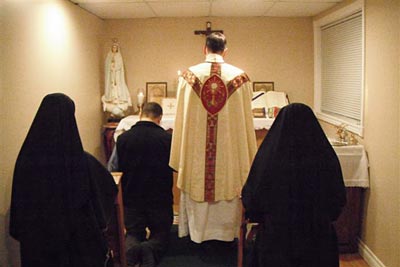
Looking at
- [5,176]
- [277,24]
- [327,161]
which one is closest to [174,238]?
[5,176]

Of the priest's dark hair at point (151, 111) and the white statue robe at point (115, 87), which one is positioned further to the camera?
the white statue robe at point (115, 87)

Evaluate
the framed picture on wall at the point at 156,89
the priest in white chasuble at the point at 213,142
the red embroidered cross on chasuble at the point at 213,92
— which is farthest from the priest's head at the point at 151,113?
the framed picture on wall at the point at 156,89

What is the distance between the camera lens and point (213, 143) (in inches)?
126

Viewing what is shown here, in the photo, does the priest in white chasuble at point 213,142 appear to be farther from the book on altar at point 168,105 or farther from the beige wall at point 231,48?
the beige wall at point 231,48

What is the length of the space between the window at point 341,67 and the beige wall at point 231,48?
0.49 ft

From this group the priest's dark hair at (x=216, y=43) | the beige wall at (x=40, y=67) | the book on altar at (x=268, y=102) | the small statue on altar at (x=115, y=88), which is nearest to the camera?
the beige wall at (x=40, y=67)

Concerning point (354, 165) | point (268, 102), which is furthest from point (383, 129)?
point (268, 102)

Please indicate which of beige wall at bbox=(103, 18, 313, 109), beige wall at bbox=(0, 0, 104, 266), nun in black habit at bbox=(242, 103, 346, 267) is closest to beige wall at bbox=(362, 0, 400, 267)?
nun in black habit at bbox=(242, 103, 346, 267)

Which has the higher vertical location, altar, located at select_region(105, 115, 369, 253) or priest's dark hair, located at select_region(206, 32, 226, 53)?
priest's dark hair, located at select_region(206, 32, 226, 53)

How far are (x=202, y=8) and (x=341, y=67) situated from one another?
1.56 m

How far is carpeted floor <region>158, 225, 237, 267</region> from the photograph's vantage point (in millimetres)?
3203

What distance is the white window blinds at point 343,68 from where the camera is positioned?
12.7ft

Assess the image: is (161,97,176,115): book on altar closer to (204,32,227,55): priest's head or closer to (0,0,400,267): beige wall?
(0,0,400,267): beige wall

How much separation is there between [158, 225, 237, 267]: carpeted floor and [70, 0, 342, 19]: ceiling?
227 cm
